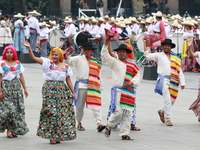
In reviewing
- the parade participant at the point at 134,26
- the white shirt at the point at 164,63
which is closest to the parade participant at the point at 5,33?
the parade participant at the point at 134,26

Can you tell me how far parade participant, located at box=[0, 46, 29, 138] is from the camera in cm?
755

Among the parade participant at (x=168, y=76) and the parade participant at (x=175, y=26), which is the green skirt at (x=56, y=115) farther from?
the parade participant at (x=175, y=26)

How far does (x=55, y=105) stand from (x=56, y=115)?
153 millimetres

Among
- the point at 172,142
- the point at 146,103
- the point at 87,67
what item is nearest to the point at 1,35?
the point at 146,103

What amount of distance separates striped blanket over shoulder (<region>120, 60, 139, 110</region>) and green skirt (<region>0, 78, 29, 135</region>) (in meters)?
1.64

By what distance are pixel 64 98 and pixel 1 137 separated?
4.27ft

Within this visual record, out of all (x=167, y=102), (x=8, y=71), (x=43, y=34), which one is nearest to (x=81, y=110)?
(x=8, y=71)

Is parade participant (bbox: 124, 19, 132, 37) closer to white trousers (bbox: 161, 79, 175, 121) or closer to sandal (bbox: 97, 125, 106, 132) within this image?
white trousers (bbox: 161, 79, 175, 121)

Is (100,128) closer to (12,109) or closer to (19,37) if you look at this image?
(12,109)

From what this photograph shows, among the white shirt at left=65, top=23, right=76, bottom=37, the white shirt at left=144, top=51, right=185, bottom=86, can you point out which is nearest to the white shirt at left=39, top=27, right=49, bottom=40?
the white shirt at left=65, top=23, right=76, bottom=37

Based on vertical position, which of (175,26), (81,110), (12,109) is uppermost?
(175,26)

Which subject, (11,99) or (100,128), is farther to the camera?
(100,128)

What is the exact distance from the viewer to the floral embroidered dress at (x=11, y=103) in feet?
24.8

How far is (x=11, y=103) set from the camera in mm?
7602
